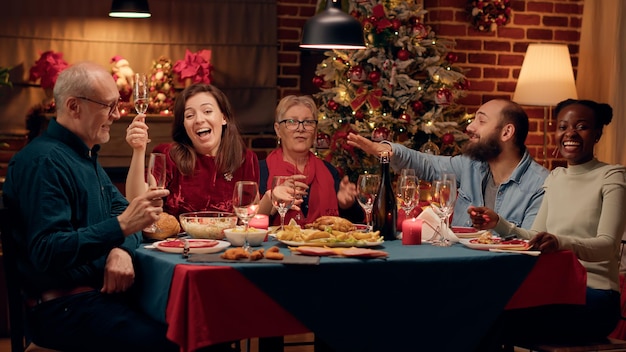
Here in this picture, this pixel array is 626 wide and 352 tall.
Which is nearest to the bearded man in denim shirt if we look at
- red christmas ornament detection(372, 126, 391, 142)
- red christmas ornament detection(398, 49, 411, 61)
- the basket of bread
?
the basket of bread

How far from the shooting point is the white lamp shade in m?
6.07

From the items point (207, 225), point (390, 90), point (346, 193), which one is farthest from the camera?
point (390, 90)

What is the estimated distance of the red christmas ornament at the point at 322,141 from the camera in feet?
19.7

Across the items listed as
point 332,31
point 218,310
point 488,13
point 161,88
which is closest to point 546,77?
point 488,13

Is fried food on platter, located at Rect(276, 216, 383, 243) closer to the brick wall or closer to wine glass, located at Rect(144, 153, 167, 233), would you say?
wine glass, located at Rect(144, 153, 167, 233)

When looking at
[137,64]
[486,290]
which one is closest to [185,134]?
[486,290]

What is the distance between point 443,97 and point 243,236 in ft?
10.5

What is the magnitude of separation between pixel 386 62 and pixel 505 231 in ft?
9.48

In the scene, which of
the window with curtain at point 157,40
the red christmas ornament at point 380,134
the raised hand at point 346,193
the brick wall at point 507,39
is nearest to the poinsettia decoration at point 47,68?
the window with curtain at point 157,40

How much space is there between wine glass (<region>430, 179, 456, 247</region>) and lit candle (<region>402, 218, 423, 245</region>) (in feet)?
0.22

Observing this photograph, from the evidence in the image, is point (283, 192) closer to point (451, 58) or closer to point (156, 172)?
point (156, 172)

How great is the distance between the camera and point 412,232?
314cm

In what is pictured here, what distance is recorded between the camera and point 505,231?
3307 mm

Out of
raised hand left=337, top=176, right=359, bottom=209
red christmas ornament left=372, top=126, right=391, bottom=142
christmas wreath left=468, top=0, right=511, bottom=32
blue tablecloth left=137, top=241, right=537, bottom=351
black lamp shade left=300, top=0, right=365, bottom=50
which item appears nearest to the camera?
blue tablecloth left=137, top=241, right=537, bottom=351
